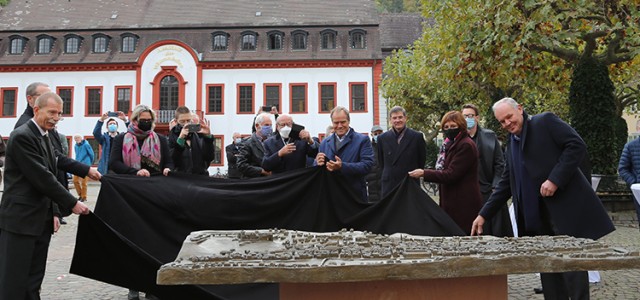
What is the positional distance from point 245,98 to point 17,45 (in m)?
17.5

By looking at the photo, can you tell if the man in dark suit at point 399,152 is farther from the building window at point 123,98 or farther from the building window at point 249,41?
the building window at point 123,98

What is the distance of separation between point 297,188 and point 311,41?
33.4 m

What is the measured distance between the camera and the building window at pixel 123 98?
38.7 metres

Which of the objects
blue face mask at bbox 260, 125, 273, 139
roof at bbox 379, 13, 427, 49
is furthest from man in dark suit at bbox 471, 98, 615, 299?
roof at bbox 379, 13, 427, 49

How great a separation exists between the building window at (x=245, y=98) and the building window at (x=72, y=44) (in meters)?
12.4

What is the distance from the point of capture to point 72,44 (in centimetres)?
3956

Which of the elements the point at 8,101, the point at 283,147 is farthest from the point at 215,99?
the point at 283,147

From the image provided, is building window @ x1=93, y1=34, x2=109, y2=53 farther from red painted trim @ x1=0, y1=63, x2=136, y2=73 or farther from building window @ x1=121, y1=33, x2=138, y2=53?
red painted trim @ x1=0, y1=63, x2=136, y2=73

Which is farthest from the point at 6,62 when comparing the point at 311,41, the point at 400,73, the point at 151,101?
the point at 400,73

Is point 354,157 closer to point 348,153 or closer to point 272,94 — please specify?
point 348,153

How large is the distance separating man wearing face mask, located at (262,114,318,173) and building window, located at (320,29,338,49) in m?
32.1

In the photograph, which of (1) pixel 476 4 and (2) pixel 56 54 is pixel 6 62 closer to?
(2) pixel 56 54

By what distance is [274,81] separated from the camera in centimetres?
3859

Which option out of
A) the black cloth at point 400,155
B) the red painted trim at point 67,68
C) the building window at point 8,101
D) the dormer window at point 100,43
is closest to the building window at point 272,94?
the red painted trim at point 67,68
